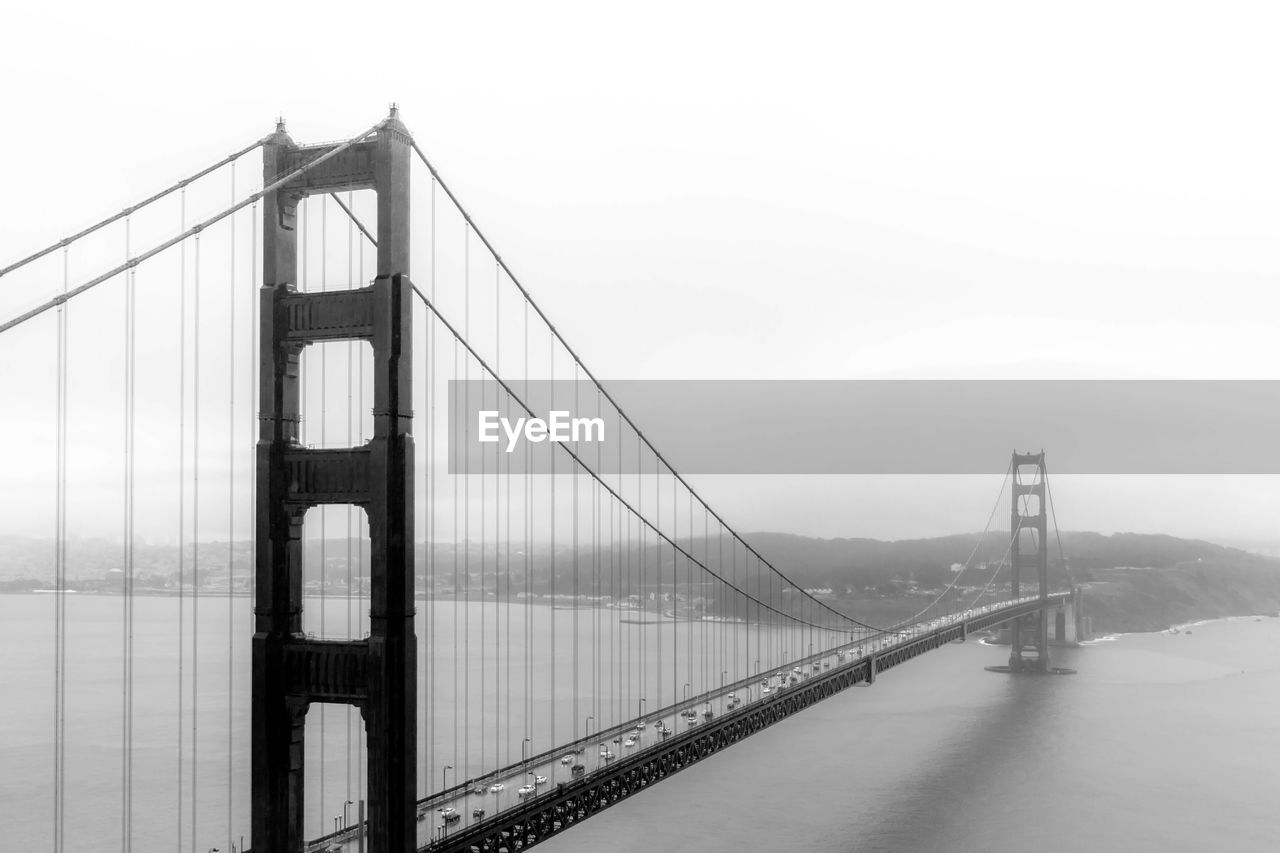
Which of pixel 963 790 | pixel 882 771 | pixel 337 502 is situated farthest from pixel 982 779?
pixel 337 502

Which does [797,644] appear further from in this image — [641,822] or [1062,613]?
[641,822]

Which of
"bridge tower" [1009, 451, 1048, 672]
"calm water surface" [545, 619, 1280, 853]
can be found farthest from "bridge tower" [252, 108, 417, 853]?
"bridge tower" [1009, 451, 1048, 672]

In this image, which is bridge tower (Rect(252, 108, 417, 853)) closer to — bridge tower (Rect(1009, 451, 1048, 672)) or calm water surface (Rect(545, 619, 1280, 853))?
calm water surface (Rect(545, 619, 1280, 853))

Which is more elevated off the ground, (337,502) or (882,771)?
(337,502)

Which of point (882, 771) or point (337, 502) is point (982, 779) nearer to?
point (882, 771)

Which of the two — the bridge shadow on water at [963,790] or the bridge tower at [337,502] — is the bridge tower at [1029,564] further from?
the bridge tower at [337,502]

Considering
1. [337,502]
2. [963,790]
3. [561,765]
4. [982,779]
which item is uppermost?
[337,502]

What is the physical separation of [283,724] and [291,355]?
4.72m

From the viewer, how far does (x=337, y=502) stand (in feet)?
47.1

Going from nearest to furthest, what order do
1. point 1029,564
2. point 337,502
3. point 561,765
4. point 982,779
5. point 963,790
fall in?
point 337,502, point 561,765, point 963,790, point 982,779, point 1029,564

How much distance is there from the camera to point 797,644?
103m

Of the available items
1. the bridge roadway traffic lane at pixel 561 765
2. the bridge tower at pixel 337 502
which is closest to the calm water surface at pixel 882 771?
the bridge roadway traffic lane at pixel 561 765

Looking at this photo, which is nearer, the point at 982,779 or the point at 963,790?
the point at 963,790

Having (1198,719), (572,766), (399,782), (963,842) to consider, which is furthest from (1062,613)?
(399,782)
